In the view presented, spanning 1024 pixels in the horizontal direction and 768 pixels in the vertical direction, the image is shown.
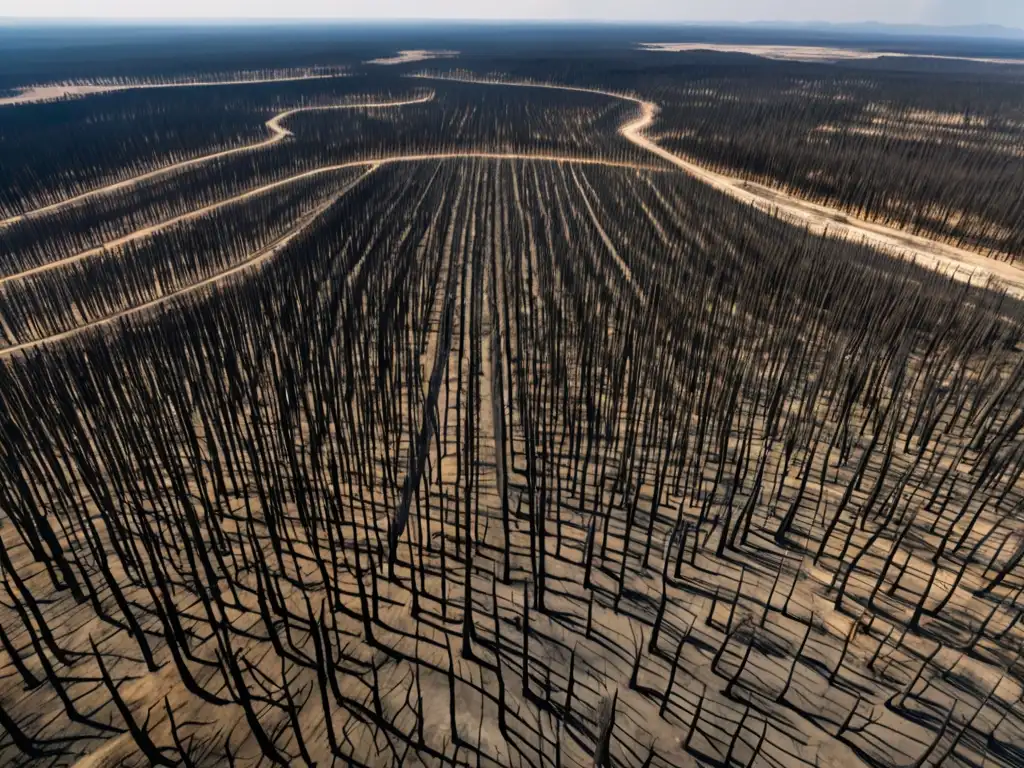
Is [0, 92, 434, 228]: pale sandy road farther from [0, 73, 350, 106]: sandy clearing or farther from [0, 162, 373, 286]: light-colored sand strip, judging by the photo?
[0, 73, 350, 106]: sandy clearing

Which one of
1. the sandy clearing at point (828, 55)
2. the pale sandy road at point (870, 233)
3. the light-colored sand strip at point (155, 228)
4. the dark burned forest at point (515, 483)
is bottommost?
the light-colored sand strip at point (155, 228)

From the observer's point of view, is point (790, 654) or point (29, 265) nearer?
point (790, 654)

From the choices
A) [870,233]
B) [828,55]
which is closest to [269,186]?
[870,233]

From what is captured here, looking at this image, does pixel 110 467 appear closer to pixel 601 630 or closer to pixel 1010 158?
pixel 601 630

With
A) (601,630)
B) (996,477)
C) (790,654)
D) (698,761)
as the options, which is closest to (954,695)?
(790,654)

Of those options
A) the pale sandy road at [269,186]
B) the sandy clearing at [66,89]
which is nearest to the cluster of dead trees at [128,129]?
the pale sandy road at [269,186]

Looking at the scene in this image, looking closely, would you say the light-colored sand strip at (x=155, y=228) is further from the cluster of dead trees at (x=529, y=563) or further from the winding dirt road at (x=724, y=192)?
the cluster of dead trees at (x=529, y=563)

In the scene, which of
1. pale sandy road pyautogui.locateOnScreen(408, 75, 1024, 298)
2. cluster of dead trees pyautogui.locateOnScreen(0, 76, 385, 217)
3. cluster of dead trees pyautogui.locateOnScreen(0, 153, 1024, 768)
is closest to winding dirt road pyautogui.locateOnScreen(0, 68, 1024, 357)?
pale sandy road pyautogui.locateOnScreen(408, 75, 1024, 298)
